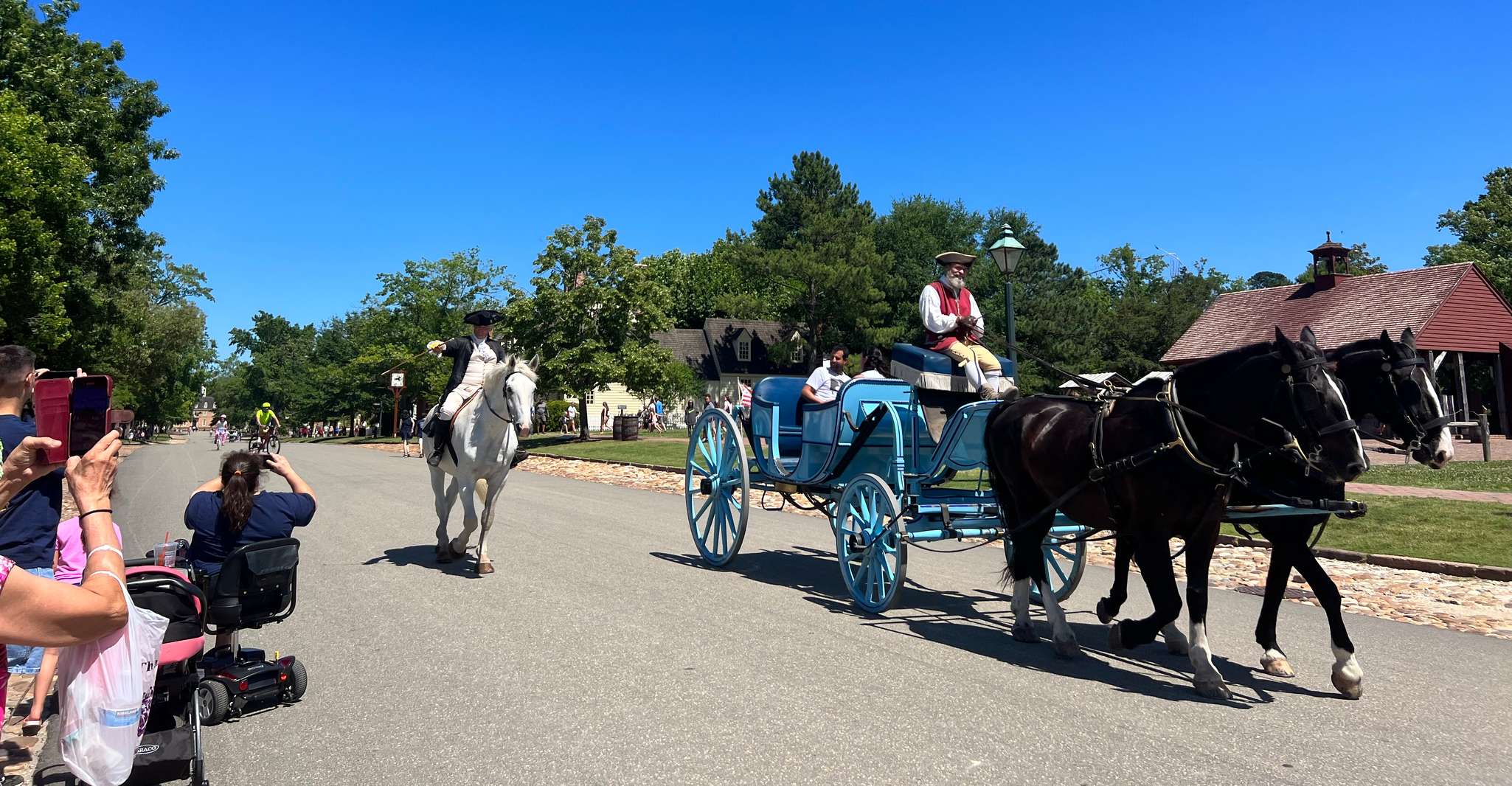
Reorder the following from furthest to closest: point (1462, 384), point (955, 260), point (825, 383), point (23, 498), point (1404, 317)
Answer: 1. point (1404, 317)
2. point (1462, 384)
3. point (825, 383)
4. point (955, 260)
5. point (23, 498)

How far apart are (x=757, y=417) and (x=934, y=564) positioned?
254 cm

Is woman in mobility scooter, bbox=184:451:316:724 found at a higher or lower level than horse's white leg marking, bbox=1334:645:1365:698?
higher

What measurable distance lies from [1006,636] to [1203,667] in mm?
1658

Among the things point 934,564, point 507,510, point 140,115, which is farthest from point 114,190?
point 934,564

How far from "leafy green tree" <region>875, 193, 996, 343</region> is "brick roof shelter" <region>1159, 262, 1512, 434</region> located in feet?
64.3

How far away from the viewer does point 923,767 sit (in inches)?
159

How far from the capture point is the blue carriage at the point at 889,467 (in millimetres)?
7086

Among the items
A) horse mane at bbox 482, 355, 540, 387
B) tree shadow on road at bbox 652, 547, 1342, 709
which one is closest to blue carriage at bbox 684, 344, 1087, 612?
tree shadow on road at bbox 652, 547, 1342, 709

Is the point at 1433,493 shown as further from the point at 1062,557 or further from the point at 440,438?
the point at 440,438

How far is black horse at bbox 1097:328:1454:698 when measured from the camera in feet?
16.3

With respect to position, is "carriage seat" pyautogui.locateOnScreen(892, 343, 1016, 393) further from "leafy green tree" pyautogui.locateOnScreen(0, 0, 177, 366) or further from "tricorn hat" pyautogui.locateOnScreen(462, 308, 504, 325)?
"leafy green tree" pyautogui.locateOnScreen(0, 0, 177, 366)

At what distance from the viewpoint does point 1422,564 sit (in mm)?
9211

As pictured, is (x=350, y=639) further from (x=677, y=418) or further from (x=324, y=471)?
(x=677, y=418)

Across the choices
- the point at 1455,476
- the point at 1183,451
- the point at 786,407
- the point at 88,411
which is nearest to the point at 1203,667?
the point at 1183,451
